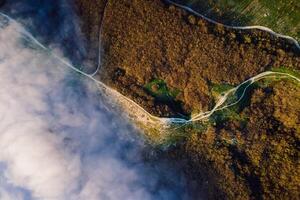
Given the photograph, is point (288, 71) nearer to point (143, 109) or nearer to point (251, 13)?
point (251, 13)

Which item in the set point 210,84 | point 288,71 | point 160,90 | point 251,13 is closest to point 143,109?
point 160,90

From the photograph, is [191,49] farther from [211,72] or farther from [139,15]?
[139,15]

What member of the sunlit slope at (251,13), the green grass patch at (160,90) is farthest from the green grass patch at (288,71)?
the green grass patch at (160,90)

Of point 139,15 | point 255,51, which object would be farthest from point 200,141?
point 139,15

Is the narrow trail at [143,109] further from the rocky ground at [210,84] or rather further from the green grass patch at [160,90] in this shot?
the green grass patch at [160,90]

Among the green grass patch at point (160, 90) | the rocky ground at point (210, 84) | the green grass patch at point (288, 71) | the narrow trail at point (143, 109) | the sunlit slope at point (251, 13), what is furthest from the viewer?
the green grass patch at point (160, 90)

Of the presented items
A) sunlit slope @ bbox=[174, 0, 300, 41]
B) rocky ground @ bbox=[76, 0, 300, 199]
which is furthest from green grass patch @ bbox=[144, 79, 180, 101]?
sunlit slope @ bbox=[174, 0, 300, 41]

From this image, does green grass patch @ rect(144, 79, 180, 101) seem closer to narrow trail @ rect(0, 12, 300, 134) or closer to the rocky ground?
the rocky ground
